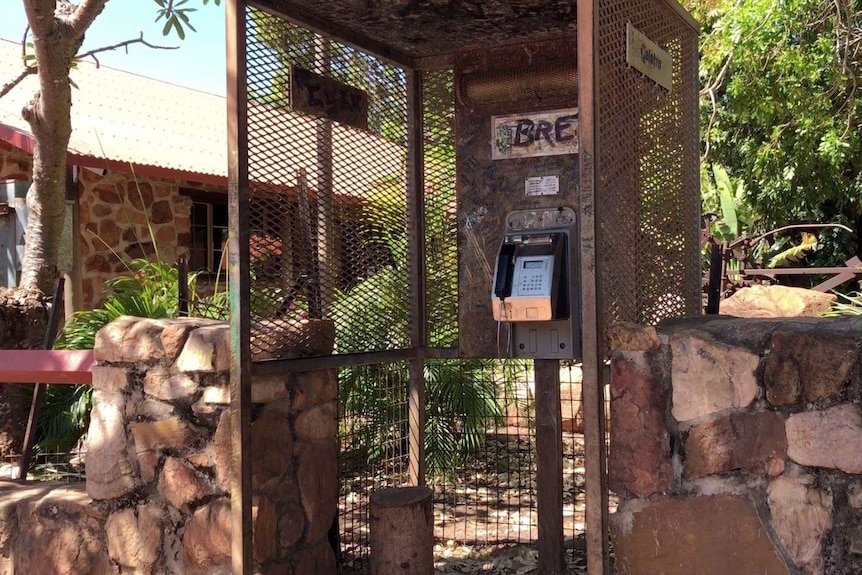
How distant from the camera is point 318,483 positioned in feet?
13.1

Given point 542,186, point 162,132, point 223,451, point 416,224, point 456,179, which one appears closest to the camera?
point 223,451

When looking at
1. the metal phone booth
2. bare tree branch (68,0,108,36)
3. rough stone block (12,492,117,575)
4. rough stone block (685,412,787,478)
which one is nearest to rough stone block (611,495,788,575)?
rough stone block (685,412,787,478)

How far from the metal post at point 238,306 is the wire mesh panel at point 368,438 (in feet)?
4.32

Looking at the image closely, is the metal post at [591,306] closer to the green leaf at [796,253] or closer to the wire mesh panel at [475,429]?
the wire mesh panel at [475,429]

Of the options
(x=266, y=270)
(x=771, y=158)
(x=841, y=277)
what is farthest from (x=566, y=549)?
(x=771, y=158)

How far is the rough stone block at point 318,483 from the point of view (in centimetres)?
392

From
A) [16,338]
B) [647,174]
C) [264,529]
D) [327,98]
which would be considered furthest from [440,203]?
[16,338]

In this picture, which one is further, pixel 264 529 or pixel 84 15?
pixel 84 15

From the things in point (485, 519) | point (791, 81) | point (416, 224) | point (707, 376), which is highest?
point (791, 81)

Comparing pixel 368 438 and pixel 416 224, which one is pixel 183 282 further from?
pixel 416 224

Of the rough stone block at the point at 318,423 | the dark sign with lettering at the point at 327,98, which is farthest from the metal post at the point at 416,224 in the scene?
the rough stone block at the point at 318,423

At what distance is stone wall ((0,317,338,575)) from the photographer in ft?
11.9

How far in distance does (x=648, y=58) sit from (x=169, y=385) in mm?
2368

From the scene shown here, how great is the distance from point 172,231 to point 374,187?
665 cm
